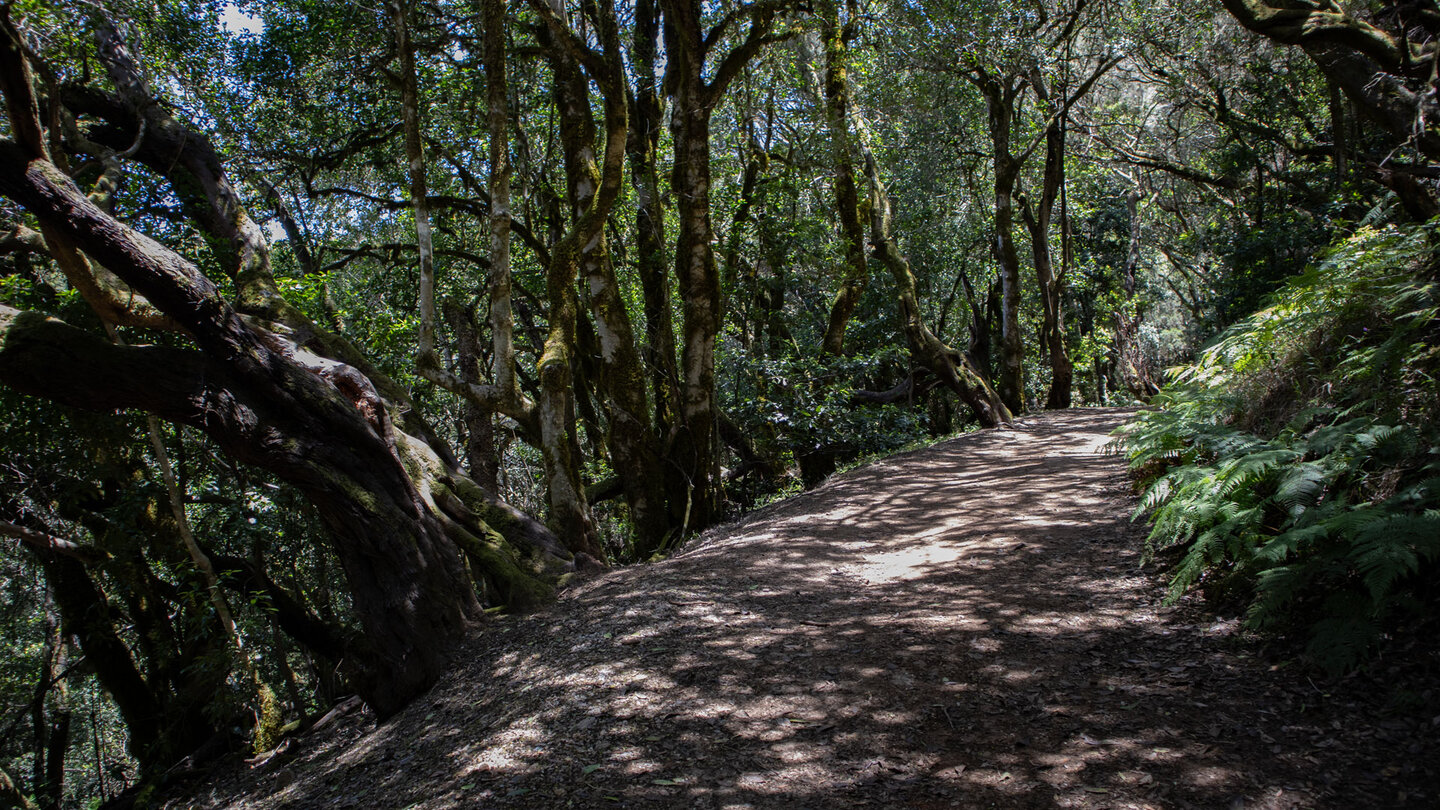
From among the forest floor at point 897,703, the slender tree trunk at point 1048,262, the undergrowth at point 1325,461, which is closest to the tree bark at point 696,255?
the forest floor at point 897,703

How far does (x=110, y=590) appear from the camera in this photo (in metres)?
10.3

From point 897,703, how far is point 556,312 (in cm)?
575

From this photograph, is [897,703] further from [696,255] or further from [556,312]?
[696,255]

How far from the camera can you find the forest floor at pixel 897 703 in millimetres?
2857

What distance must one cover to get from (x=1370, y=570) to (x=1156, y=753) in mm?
1061

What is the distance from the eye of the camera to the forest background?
15.5 ft

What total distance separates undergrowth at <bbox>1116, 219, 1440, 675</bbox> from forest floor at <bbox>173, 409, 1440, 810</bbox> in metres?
0.23

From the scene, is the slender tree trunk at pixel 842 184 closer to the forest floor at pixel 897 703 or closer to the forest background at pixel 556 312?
the forest background at pixel 556 312

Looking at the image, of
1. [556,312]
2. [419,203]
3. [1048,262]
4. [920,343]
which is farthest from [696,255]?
[1048,262]

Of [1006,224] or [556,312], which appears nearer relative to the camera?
[556,312]

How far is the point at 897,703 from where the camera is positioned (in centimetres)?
363

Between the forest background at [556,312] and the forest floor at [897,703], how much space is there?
40 centimetres

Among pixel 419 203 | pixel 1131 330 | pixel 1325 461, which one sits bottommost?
pixel 1325 461

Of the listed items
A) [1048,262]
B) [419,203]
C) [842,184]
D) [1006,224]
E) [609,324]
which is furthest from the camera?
[1048,262]
